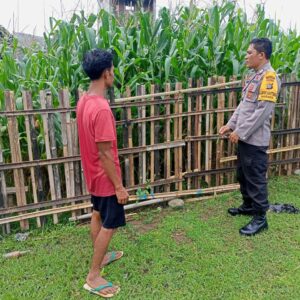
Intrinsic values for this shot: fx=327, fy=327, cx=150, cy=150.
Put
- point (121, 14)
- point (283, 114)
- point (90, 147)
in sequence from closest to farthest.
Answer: point (90, 147)
point (283, 114)
point (121, 14)

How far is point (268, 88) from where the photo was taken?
295cm

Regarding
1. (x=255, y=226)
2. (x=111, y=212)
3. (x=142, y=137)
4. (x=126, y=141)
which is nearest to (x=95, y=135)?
(x=111, y=212)

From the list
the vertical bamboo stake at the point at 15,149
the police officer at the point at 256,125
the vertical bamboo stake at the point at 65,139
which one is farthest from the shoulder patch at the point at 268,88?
the vertical bamboo stake at the point at 15,149

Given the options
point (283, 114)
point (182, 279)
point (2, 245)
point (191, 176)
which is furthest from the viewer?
point (283, 114)

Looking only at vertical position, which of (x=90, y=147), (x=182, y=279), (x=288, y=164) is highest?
(x=90, y=147)

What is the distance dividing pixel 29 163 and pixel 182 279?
5.90 ft

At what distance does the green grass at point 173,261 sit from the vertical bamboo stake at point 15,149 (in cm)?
36

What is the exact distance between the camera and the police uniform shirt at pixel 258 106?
2.96 meters

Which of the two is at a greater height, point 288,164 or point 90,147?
point 90,147

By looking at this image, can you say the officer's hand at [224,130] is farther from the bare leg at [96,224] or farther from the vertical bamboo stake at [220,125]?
the bare leg at [96,224]

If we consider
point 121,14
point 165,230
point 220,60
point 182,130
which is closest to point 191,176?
point 182,130

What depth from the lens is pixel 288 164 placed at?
4.80m

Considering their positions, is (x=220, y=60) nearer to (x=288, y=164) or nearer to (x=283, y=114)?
(x=283, y=114)

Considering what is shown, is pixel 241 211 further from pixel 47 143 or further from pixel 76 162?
pixel 47 143
